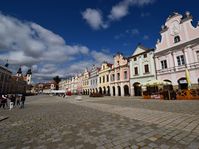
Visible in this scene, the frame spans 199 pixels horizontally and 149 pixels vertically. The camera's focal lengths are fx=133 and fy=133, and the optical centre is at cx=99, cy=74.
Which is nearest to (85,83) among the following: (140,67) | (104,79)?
(104,79)

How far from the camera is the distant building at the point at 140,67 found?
28.6 meters

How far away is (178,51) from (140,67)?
906 cm

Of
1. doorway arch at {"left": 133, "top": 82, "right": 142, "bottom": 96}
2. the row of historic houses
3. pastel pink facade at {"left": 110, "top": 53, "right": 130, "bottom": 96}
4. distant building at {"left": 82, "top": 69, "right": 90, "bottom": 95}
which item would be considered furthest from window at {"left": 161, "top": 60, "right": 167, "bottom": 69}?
distant building at {"left": 82, "top": 69, "right": 90, "bottom": 95}

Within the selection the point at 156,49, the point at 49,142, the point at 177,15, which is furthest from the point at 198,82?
the point at 49,142

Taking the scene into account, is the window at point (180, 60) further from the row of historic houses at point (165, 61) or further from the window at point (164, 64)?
the window at point (164, 64)

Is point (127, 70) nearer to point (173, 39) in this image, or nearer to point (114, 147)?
point (173, 39)

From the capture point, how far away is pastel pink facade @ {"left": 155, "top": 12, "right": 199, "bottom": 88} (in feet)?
69.2

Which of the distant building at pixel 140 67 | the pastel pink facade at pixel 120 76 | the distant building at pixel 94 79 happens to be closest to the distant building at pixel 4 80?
the distant building at pixel 94 79

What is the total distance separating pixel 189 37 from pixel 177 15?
5.19 m

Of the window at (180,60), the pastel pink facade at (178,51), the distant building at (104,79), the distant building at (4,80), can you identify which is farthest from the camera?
the distant building at (4,80)

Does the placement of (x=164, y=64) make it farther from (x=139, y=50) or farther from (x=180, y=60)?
(x=139, y=50)

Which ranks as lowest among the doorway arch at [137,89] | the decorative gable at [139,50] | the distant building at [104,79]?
the doorway arch at [137,89]

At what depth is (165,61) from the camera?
84.2ft

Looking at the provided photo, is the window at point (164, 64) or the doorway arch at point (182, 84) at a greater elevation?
the window at point (164, 64)
